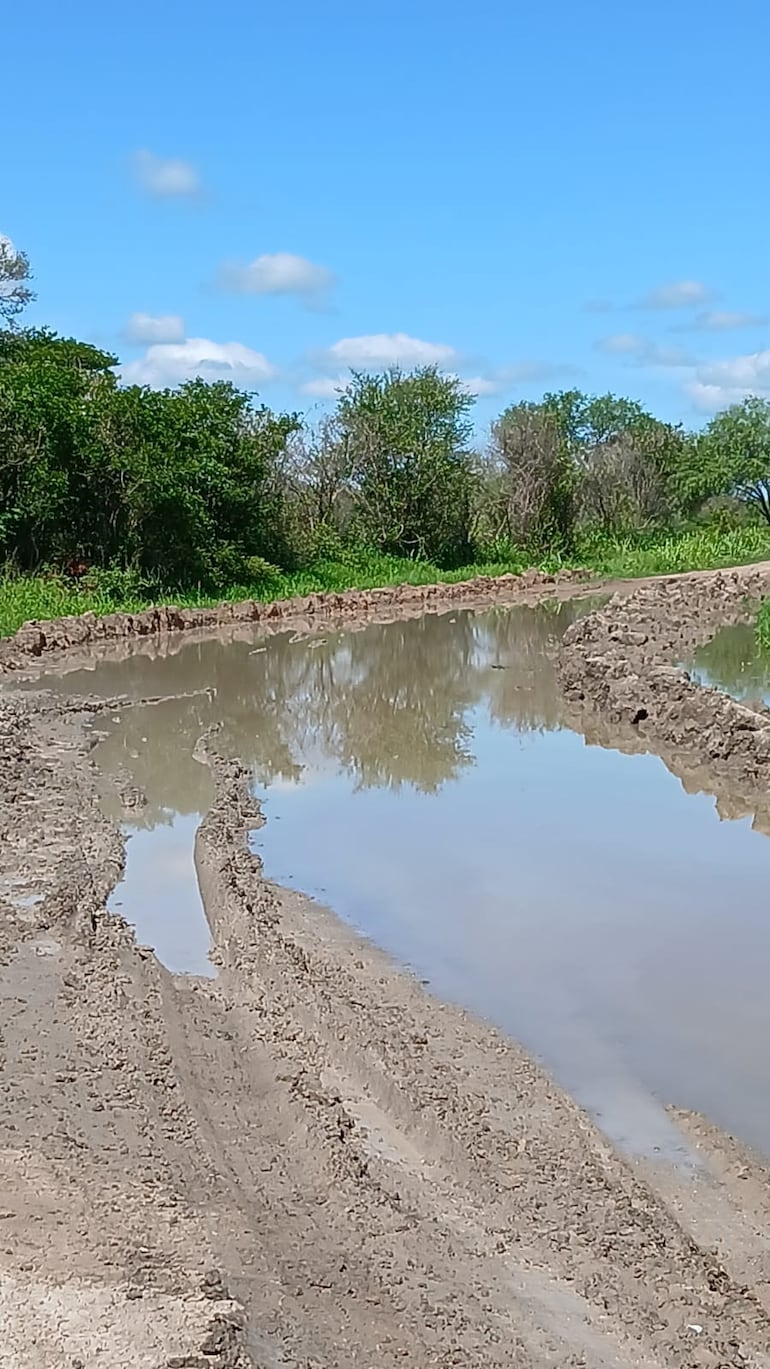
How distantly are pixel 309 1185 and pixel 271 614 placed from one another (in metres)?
22.1

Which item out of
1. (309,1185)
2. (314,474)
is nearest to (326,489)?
(314,474)

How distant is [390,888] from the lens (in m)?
9.18

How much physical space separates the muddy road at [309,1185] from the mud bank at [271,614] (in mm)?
12929

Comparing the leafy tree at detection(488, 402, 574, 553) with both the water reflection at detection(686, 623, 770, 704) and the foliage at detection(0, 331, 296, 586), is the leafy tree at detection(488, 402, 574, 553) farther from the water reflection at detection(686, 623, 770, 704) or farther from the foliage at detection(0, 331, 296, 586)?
the water reflection at detection(686, 623, 770, 704)

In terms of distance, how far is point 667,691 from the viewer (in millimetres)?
15492

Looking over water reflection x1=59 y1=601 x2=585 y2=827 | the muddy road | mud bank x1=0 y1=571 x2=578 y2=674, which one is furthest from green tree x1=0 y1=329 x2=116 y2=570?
the muddy road

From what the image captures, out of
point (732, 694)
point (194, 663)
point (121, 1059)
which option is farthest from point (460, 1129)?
point (194, 663)

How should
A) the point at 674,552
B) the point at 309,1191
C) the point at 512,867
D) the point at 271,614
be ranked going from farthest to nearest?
the point at 674,552 → the point at 271,614 → the point at 512,867 → the point at 309,1191

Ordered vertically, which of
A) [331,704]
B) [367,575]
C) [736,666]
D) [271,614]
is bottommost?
[331,704]

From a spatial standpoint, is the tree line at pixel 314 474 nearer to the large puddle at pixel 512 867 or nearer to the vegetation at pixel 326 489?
the vegetation at pixel 326 489

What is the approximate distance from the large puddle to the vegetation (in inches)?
321

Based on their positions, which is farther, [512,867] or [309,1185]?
[512,867]

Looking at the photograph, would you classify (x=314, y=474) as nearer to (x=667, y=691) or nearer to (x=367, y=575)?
(x=367, y=575)

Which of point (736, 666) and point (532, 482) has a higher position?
point (532, 482)
